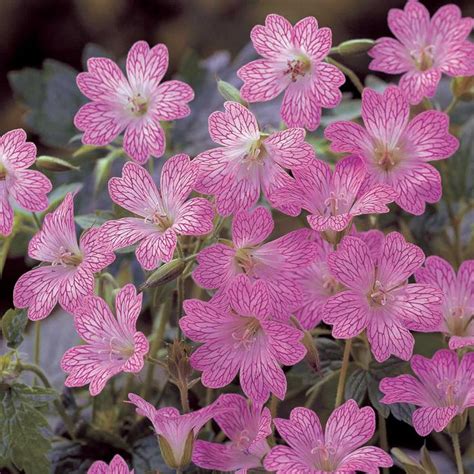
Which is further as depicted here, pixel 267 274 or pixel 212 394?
pixel 212 394

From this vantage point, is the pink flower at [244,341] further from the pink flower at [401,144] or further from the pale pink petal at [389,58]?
the pale pink petal at [389,58]

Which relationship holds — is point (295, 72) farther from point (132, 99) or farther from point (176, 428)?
point (176, 428)

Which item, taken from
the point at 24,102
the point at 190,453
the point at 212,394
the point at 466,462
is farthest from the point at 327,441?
the point at 24,102

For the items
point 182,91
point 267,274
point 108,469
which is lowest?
point 108,469

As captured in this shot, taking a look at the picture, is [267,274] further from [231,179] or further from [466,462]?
[466,462]

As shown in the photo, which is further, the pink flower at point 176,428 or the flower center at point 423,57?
the flower center at point 423,57

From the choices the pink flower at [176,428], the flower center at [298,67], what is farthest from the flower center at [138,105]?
the pink flower at [176,428]
